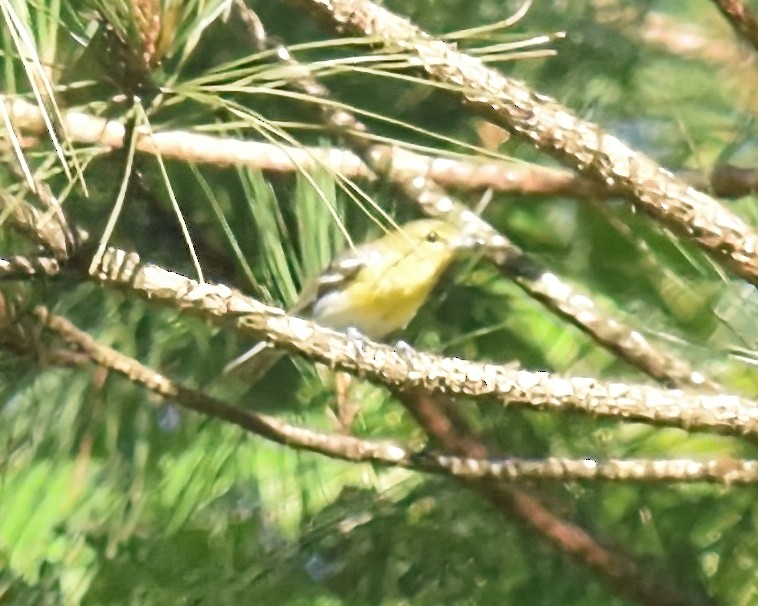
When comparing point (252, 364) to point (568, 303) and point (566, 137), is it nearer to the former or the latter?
point (568, 303)

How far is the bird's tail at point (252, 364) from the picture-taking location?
2.43ft

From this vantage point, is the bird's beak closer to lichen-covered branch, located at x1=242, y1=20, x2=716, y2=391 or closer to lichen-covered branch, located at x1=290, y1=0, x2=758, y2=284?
lichen-covered branch, located at x1=242, y1=20, x2=716, y2=391

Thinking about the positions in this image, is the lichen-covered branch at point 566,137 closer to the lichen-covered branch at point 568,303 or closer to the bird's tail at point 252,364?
the lichen-covered branch at point 568,303

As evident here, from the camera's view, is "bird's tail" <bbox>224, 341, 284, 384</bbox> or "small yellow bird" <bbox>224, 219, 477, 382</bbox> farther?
"small yellow bird" <bbox>224, 219, 477, 382</bbox>

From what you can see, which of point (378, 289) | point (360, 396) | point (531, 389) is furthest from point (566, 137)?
point (378, 289)

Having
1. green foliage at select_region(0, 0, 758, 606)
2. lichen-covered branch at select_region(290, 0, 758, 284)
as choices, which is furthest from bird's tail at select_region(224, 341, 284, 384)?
lichen-covered branch at select_region(290, 0, 758, 284)

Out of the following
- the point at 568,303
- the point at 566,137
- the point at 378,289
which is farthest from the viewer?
the point at 378,289

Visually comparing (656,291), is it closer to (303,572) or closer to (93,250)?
(303,572)

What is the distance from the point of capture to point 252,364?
0.76 m

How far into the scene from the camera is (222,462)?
73cm

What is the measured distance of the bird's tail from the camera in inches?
29.2

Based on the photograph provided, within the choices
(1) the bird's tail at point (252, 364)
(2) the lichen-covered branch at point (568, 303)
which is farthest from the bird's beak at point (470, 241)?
(1) the bird's tail at point (252, 364)

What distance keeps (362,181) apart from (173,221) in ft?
0.42

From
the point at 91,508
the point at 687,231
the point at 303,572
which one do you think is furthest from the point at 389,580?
the point at 687,231
